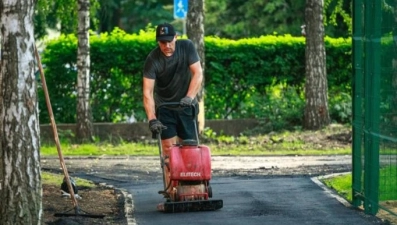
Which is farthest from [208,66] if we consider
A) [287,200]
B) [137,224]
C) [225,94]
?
[137,224]

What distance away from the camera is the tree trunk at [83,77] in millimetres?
26000

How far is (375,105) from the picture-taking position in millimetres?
13453

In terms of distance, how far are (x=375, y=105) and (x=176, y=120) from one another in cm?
228

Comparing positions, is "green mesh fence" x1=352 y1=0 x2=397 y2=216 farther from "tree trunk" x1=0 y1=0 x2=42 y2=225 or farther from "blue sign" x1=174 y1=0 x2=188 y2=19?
"blue sign" x1=174 y1=0 x2=188 y2=19

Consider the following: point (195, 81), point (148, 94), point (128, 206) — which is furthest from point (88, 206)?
point (195, 81)

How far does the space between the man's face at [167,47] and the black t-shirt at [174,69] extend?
51 mm

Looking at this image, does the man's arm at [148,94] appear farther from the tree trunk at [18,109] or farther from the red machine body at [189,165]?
the tree trunk at [18,109]

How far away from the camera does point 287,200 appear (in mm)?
14852

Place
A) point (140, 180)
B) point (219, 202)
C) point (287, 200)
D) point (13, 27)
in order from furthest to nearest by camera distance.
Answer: point (140, 180), point (287, 200), point (219, 202), point (13, 27)

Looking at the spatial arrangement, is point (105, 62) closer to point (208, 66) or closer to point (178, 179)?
point (208, 66)

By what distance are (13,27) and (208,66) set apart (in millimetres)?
17655

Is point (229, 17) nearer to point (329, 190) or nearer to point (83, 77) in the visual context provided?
point (83, 77)

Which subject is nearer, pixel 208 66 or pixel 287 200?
pixel 287 200

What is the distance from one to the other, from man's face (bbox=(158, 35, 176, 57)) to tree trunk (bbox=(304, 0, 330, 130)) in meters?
13.0
